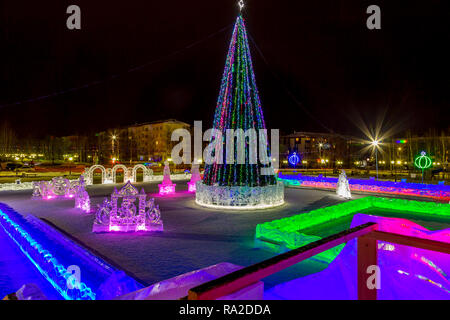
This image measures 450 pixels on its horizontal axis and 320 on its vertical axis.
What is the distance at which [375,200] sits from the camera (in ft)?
41.2

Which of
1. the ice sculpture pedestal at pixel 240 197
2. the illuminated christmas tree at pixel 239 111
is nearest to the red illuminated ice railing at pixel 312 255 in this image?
the ice sculpture pedestal at pixel 240 197

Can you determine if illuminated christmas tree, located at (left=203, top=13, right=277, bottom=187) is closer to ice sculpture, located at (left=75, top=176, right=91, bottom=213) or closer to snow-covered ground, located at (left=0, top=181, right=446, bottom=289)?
snow-covered ground, located at (left=0, top=181, right=446, bottom=289)

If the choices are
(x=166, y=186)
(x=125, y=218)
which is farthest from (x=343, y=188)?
(x=125, y=218)

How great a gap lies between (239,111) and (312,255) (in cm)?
1061

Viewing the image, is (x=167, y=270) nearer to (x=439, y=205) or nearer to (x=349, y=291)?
(x=349, y=291)

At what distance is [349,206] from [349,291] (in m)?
8.99

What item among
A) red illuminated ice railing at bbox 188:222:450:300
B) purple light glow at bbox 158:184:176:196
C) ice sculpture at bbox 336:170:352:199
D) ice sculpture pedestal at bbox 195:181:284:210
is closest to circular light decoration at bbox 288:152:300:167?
ice sculpture at bbox 336:170:352:199

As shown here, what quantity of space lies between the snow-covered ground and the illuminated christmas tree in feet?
5.27

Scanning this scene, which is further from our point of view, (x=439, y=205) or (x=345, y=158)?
(x=345, y=158)

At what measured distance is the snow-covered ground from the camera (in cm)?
572

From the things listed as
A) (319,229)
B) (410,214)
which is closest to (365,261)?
(319,229)

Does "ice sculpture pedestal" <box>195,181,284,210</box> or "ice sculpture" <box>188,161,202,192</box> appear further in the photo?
"ice sculpture" <box>188,161,202,192</box>

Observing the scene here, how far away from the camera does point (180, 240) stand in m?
7.62

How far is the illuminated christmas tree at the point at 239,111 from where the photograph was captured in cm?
1222
